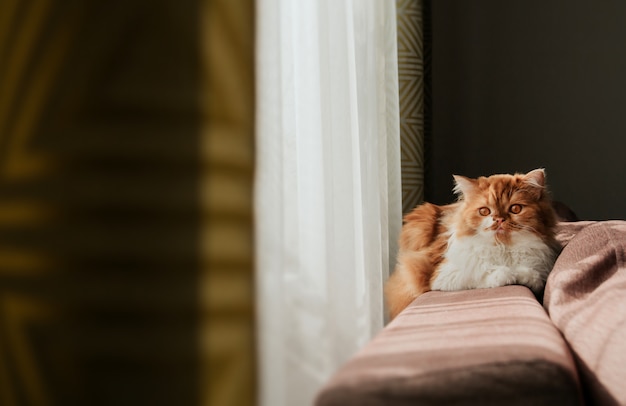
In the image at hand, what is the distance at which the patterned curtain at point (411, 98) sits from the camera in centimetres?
216

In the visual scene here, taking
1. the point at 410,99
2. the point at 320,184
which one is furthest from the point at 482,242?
the point at 410,99

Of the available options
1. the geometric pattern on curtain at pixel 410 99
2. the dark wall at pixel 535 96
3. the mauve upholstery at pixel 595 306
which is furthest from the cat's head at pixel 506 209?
the dark wall at pixel 535 96

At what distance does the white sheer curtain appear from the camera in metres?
0.97

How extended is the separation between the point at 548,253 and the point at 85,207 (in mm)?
1213

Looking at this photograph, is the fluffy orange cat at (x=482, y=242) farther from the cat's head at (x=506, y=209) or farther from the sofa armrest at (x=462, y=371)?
the sofa armrest at (x=462, y=371)

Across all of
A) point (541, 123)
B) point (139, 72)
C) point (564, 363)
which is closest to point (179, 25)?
point (139, 72)

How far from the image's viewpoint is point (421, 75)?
2213 mm

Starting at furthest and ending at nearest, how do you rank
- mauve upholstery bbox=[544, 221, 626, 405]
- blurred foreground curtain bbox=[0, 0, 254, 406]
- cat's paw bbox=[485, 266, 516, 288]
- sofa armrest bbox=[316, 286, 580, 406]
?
cat's paw bbox=[485, 266, 516, 288], mauve upholstery bbox=[544, 221, 626, 405], sofa armrest bbox=[316, 286, 580, 406], blurred foreground curtain bbox=[0, 0, 254, 406]

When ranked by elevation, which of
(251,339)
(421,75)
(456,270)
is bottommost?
(456,270)

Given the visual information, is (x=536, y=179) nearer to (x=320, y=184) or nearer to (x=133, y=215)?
(x=320, y=184)

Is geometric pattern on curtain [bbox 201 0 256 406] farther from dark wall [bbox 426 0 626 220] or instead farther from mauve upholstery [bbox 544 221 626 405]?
dark wall [bbox 426 0 626 220]

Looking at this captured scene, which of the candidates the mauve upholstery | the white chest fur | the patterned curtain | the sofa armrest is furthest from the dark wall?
the sofa armrest

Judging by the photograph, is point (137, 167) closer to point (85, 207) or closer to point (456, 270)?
point (85, 207)

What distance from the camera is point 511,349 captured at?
0.58m
